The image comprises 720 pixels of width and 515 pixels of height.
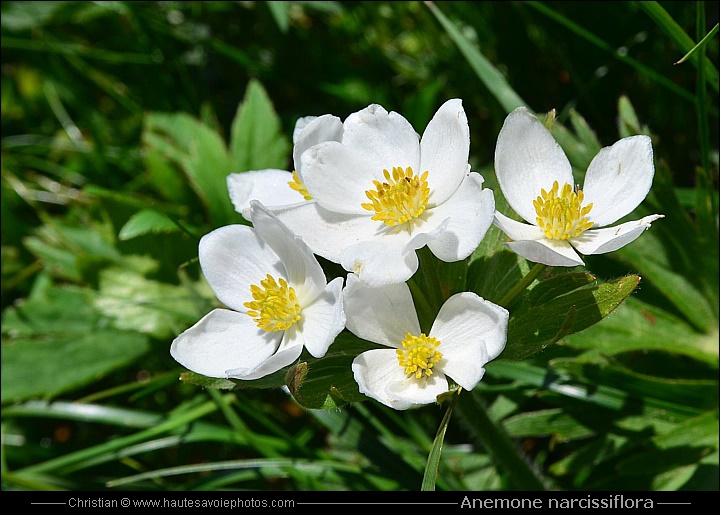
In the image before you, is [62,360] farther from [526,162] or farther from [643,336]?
[643,336]

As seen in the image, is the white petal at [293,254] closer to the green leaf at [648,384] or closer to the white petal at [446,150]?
the white petal at [446,150]

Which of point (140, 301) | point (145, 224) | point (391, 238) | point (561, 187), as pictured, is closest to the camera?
point (391, 238)

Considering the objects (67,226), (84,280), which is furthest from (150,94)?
(84,280)

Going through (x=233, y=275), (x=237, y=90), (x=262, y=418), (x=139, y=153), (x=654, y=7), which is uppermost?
(x=237, y=90)

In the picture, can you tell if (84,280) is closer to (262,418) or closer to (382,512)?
(262,418)

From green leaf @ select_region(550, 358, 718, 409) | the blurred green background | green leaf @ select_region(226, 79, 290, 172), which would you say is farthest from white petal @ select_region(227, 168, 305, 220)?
green leaf @ select_region(550, 358, 718, 409)

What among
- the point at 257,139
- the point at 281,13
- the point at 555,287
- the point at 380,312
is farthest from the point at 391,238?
the point at 281,13
